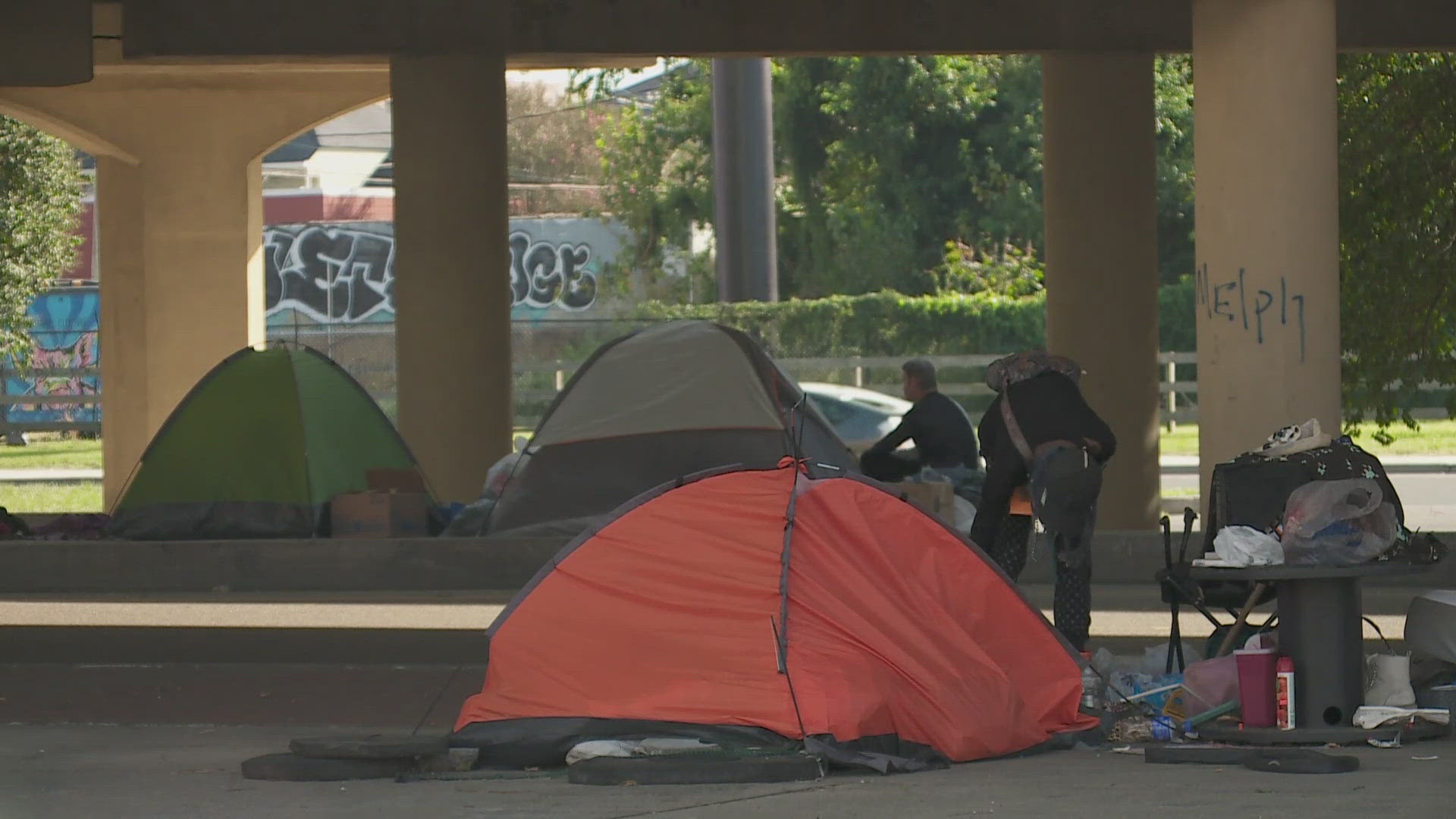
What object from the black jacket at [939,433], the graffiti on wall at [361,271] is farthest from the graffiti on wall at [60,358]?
the black jacket at [939,433]

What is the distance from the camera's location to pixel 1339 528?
8156 mm

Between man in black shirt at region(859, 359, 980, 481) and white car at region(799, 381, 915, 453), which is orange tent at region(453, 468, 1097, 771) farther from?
white car at region(799, 381, 915, 453)

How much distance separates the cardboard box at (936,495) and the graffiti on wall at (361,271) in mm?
38890

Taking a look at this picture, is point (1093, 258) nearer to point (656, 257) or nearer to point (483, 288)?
point (483, 288)

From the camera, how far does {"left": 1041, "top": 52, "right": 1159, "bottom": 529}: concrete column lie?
56.8 ft

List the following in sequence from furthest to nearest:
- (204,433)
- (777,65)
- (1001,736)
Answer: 1. (777,65)
2. (204,433)
3. (1001,736)

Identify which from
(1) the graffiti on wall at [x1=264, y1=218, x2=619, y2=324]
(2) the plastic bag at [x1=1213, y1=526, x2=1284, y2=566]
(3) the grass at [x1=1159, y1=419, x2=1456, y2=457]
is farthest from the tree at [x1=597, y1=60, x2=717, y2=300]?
(2) the plastic bag at [x1=1213, y1=526, x2=1284, y2=566]

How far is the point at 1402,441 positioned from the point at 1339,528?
73.5ft

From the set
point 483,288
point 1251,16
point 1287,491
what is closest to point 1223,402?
point 1251,16

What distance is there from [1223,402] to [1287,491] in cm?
380

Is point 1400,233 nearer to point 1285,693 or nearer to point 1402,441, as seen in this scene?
point 1285,693

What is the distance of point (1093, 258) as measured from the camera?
17344mm

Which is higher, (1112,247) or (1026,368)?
(1112,247)

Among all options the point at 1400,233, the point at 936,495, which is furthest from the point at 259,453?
the point at 1400,233
